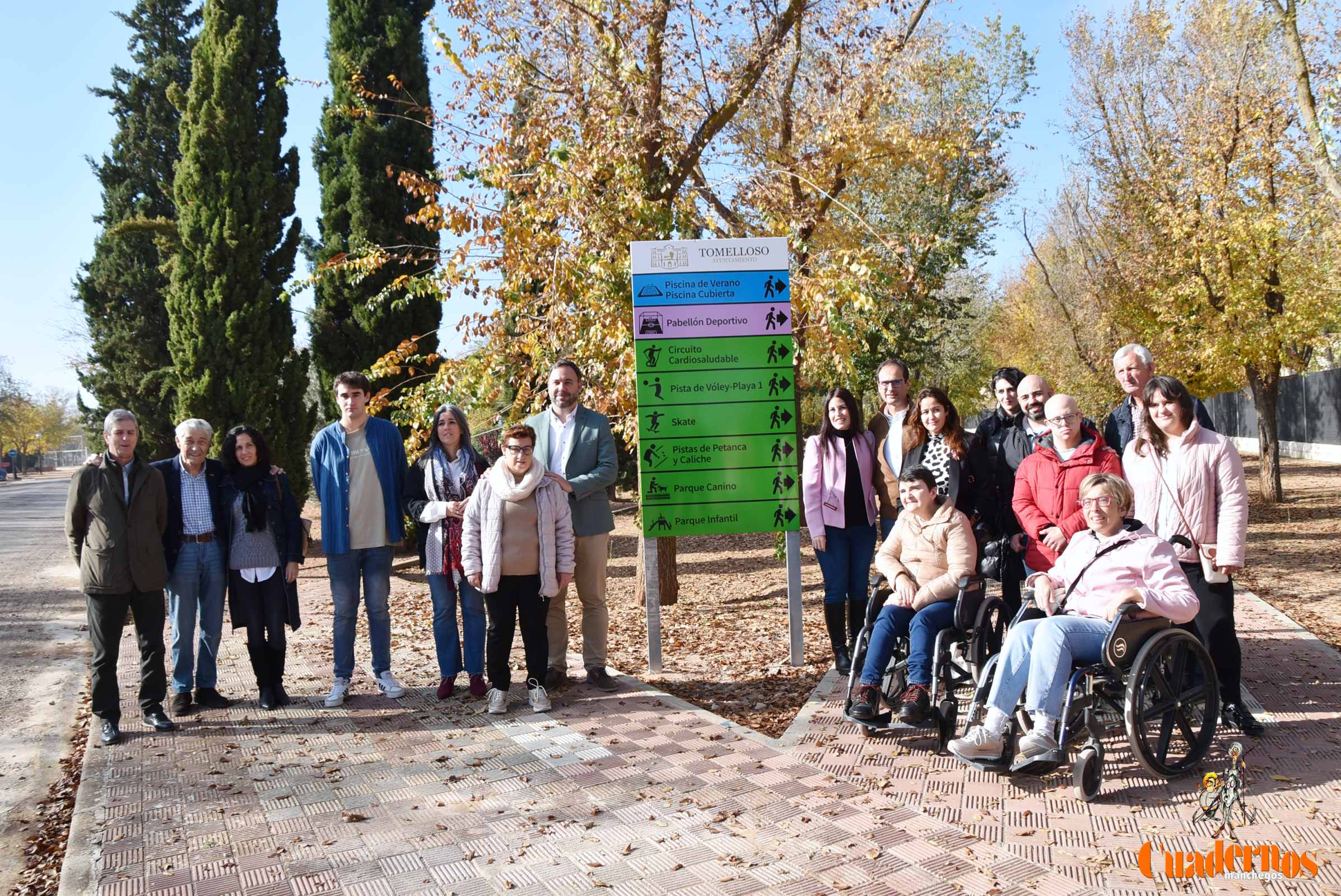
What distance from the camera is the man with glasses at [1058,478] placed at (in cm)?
510

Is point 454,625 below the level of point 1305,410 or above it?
below

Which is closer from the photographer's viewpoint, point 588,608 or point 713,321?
point 588,608

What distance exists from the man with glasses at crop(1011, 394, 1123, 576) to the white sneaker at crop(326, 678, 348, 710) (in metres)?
4.18

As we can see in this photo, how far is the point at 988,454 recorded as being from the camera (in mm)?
5844

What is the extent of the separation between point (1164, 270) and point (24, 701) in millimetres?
15972

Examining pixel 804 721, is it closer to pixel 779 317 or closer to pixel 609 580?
pixel 779 317

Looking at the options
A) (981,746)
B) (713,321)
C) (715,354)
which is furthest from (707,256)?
(981,746)

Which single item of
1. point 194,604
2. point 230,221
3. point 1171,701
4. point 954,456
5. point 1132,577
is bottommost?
point 1171,701

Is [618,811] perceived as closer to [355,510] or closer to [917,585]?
[917,585]

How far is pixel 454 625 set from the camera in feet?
19.4

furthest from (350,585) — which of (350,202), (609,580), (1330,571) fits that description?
(350,202)

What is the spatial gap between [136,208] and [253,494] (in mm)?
17458

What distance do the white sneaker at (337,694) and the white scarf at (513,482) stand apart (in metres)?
1.61

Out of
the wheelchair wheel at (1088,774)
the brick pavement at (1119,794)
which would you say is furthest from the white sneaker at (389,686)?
the wheelchair wheel at (1088,774)
